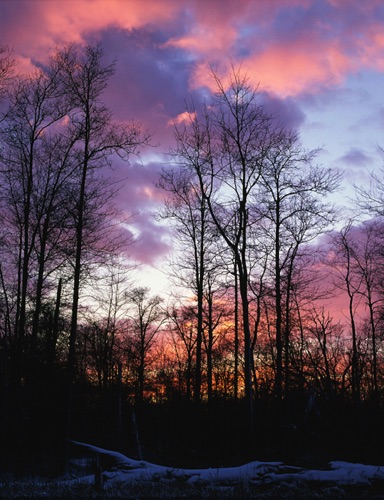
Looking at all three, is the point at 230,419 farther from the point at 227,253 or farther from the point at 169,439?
the point at 227,253

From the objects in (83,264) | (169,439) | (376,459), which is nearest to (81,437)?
(169,439)

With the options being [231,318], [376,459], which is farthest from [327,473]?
[231,318]

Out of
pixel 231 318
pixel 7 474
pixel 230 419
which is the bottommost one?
pixel 7 474

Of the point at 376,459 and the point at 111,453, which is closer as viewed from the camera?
the point at 111,453

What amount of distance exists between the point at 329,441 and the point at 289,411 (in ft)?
6.80

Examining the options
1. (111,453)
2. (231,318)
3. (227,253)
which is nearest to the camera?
(111,453)

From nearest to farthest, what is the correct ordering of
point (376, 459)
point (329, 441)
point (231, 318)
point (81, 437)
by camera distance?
point (376, 459) → point (329, 441) → point (81, 437) → point (231, 318)

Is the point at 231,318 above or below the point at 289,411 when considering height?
above

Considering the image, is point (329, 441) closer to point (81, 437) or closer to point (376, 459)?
point (376, 459)

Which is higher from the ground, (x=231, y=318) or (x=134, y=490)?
(x=231, y=318)

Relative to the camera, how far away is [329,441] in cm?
1661

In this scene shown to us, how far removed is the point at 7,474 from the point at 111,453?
13.2 feet

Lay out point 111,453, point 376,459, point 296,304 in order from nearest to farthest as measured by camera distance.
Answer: point 111,453, point 376,459, point 296,304

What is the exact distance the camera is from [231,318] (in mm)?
32406
